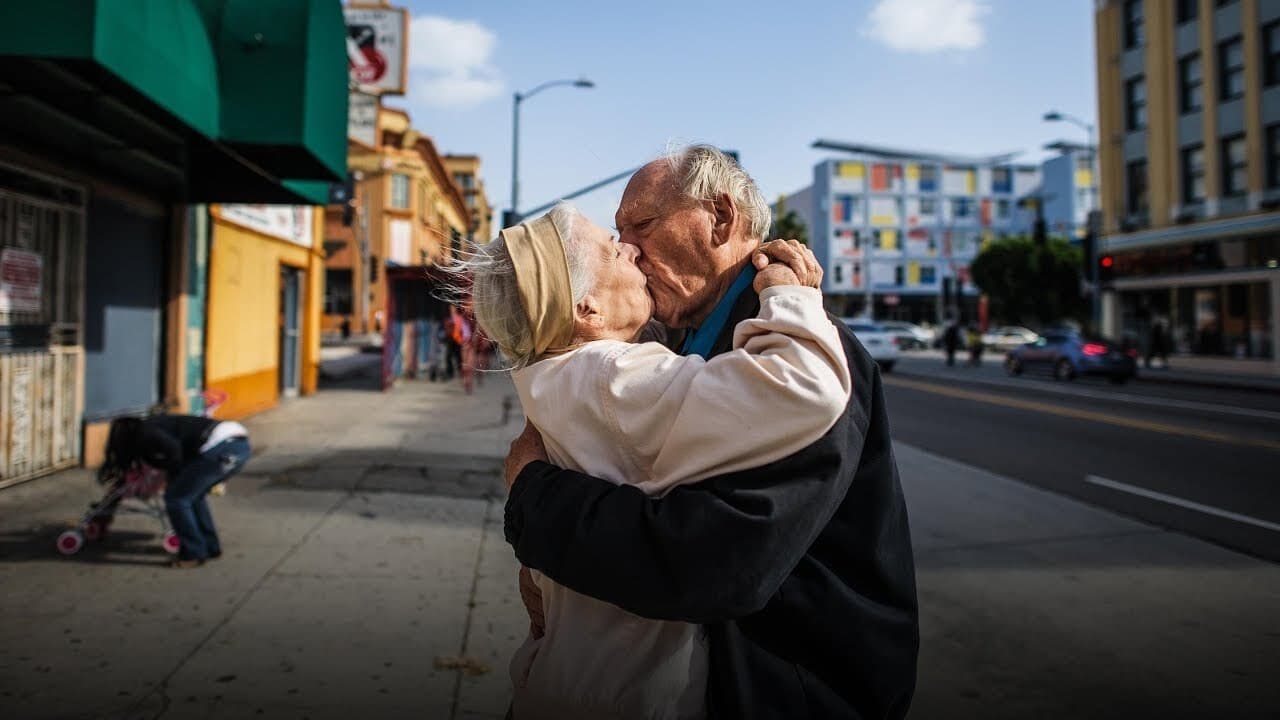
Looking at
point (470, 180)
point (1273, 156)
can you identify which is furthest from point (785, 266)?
point (470, 180)

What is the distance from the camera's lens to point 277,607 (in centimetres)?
435

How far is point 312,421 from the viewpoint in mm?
11695

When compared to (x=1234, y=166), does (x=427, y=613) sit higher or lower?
lower

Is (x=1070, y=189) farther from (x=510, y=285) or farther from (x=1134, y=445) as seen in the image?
(x=510, y=285)

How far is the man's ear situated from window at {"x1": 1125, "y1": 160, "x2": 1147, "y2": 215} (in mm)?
33708

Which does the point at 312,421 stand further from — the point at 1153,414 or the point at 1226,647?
the point at 1153,414

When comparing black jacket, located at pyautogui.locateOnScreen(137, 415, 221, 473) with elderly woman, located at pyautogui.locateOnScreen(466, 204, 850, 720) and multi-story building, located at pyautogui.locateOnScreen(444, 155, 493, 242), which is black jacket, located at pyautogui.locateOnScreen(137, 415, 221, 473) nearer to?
elderly woman, located at pyautogui.locateOnScreen(466, 204, 850, 720)

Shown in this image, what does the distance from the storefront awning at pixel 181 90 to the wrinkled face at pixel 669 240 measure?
498 centimetres

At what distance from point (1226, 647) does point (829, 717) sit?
382 cm

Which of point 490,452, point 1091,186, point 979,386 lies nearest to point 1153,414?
point 979,386

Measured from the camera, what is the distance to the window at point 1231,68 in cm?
2529

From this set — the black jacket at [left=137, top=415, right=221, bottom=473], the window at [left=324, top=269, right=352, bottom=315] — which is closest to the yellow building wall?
the black jacket at [left=137, top=415, right=221, bottom=473]

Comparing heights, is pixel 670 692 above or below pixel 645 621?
below

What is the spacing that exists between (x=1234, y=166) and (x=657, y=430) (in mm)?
31472
